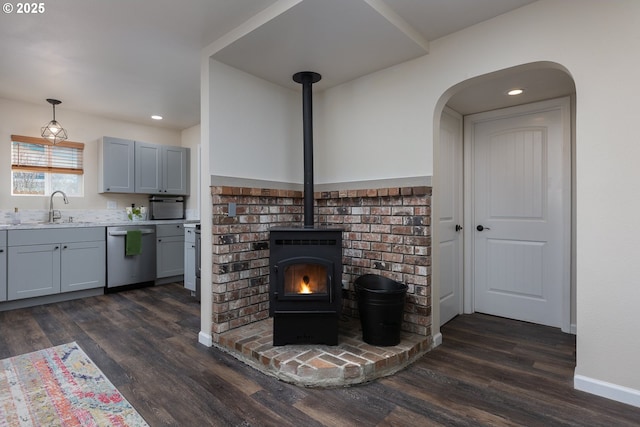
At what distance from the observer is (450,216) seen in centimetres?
324

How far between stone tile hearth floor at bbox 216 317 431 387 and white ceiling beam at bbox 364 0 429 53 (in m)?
2.20

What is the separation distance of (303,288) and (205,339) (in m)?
0.94

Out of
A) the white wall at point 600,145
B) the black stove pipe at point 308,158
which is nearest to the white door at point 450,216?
the white wall at point 600,145

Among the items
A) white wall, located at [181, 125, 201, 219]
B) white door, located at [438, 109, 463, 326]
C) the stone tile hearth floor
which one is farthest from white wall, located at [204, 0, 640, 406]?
white wall, located at [181, 125, 201, 219]

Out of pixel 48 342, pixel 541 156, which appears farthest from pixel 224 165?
pixel 541 156

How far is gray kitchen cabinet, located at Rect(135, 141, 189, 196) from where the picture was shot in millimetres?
4855

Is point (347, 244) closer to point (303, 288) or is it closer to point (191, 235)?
point (303, 288)

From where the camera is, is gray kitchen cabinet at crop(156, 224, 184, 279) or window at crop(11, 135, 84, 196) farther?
gray kitchen cabinet at crop(156, 224, 184, 279)

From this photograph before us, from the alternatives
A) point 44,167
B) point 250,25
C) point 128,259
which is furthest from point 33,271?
point 250,25

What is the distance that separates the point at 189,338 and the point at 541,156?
3537 millimetres

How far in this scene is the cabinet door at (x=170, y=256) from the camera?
15.4ft

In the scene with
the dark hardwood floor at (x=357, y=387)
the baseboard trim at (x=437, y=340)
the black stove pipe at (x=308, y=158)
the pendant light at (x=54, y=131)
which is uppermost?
the pendant light at (x=54, y=131)

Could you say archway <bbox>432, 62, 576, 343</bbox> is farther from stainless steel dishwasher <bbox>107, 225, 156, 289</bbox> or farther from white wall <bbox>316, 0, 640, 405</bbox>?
stainless steel dishwasher <bbox>107, 225, 156, 289</bbox>

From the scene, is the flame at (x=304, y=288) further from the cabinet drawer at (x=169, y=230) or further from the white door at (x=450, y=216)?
the cabinet drawer at (x=169, y=230)
